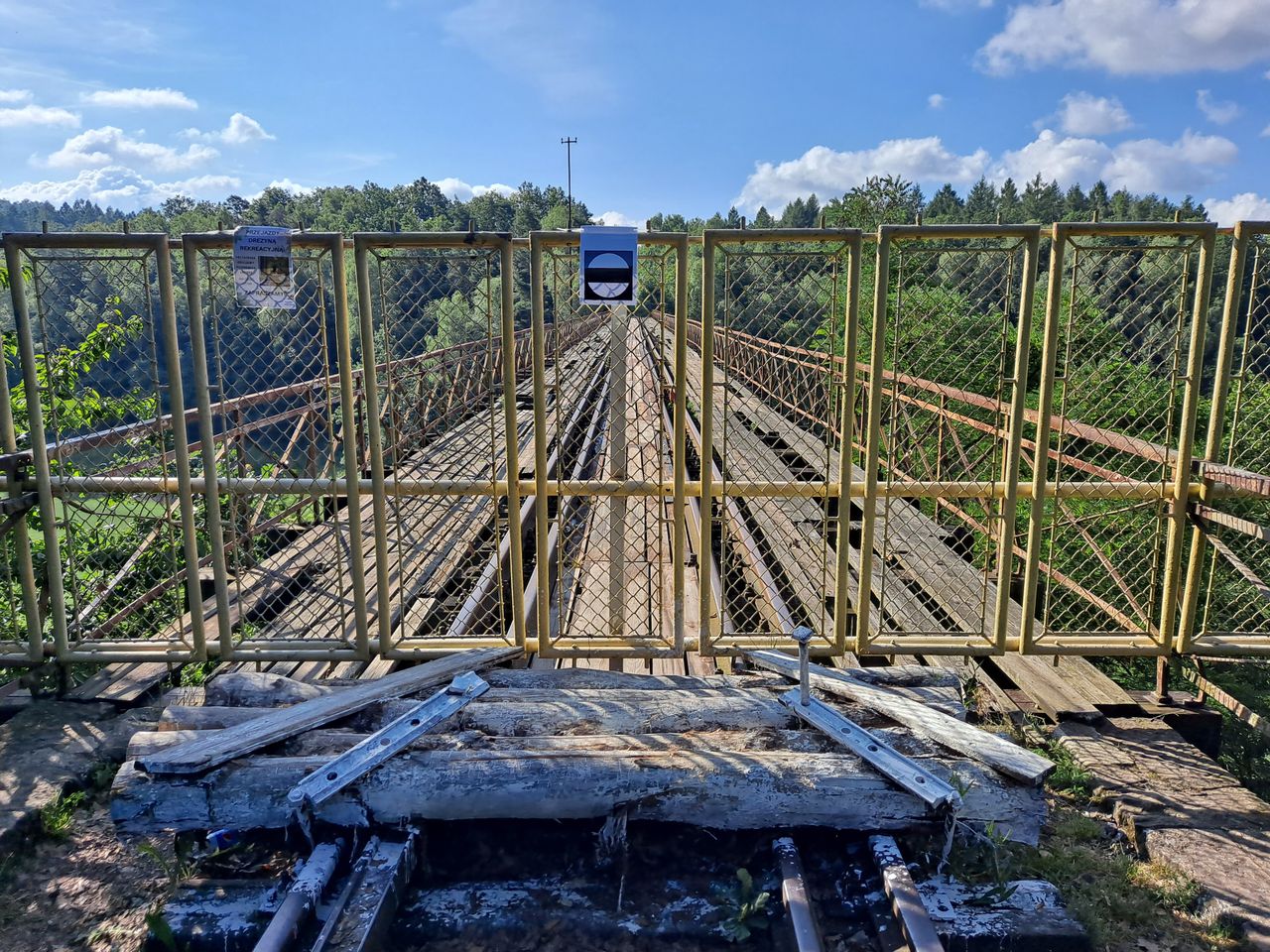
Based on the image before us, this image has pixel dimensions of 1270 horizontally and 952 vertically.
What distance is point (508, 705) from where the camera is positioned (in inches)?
145

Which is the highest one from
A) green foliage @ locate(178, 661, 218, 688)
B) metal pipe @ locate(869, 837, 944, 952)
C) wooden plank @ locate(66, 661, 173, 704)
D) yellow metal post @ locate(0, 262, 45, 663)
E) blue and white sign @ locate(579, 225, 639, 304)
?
blue and white sign @ locate(579, 225, 639, 304)

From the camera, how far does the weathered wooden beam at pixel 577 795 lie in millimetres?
3078

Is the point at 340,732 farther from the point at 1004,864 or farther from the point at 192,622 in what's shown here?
the point at 1004,864

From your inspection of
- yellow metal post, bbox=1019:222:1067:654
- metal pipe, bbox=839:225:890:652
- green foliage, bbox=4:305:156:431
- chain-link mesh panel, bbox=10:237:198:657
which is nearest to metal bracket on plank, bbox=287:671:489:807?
chain-link mesh panel, bbox=10:237:198:657

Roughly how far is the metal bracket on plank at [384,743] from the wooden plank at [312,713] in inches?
7.3

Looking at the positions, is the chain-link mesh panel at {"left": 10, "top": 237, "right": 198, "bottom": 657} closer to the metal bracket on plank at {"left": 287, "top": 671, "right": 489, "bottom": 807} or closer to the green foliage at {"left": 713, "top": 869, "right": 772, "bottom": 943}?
the metal bracket on plank at {"left": 287, "top": 671, "right": 489, "bottom": 807}

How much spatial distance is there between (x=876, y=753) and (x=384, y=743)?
1931mm

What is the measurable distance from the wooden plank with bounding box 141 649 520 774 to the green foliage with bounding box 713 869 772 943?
64.8 inches

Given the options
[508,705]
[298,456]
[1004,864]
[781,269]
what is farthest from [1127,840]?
[298,456]

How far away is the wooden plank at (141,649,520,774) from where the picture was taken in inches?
126

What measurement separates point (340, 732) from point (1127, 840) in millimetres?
3294

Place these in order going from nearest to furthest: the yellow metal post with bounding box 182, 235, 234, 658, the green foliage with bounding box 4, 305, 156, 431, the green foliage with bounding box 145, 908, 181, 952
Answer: the green foliage with bounding box 145, 908, 181, 952, the yellow metal post with bounding box 182, 235, 234, 658, the green foliage with bounding box 4, 305, 156, 431

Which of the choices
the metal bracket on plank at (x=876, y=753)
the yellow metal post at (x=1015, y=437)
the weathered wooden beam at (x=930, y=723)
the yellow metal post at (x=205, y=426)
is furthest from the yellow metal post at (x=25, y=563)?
the yellow metal post at (x=1015, y=437)

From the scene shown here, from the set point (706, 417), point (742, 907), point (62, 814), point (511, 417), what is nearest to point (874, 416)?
point (706, 417)
